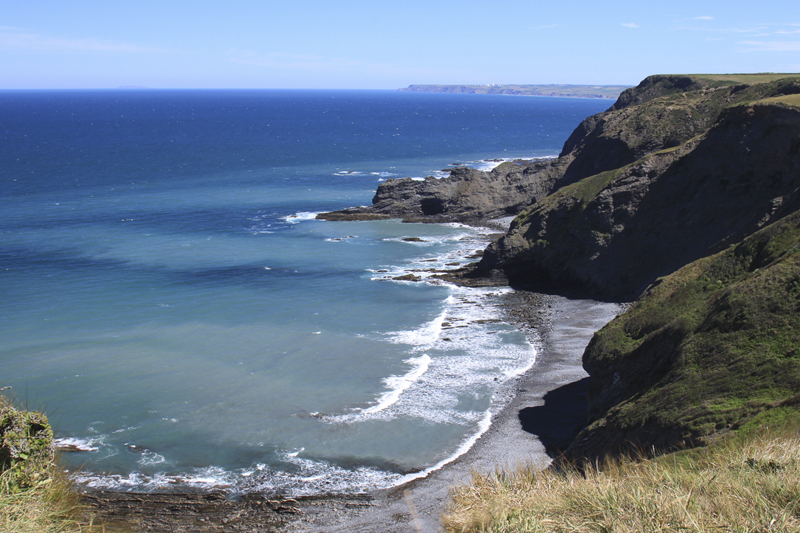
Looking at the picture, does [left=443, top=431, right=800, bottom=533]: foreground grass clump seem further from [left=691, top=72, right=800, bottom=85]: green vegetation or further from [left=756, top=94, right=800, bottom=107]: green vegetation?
[left=691, top=72, right=800, bottom=85]: green vegetation

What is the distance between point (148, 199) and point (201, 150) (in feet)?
151

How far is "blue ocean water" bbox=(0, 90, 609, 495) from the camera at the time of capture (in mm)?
20766

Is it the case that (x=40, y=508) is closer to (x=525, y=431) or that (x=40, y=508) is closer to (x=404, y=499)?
(x=404, y=499)

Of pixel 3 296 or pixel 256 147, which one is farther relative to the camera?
pixel 256 147

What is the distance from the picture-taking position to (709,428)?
1355cm

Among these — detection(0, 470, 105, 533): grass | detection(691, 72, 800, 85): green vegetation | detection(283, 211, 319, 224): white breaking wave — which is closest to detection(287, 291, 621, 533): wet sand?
detection(0, 470, 105, 533): grass

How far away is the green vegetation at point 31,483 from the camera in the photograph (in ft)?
27.3

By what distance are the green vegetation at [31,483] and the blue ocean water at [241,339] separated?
814 cm

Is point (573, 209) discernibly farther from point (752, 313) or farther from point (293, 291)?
point (752, 313)

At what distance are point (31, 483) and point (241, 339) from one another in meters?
21.7

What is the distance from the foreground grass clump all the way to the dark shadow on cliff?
35.0ft

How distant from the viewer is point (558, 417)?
2262 centimetres

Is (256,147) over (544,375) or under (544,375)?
over

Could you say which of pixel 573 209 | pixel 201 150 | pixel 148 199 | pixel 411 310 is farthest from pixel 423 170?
pixel 411 310
